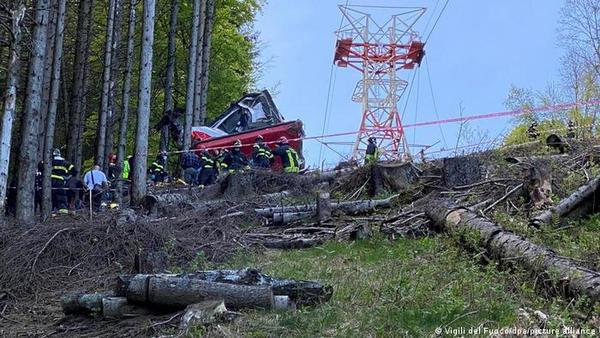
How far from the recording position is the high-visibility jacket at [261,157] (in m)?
19.2

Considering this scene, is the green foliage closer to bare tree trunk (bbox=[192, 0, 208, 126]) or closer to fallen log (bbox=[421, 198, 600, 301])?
bare tree trunk (bbox=[192, 0, 208, 126])

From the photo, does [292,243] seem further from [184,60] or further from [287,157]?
[184,60]

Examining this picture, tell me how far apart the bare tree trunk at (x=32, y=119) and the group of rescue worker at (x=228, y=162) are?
499cm

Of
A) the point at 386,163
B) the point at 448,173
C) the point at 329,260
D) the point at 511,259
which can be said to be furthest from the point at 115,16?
the point at 511,259

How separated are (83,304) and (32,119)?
897 cm

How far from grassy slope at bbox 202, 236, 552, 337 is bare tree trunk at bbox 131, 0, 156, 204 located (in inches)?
306

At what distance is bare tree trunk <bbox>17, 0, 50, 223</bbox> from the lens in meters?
14.4

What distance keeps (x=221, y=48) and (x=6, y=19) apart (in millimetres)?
18182

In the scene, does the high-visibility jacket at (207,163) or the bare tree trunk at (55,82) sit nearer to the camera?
the high-visibility jacket at (207,163)

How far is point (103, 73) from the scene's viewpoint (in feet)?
76.8

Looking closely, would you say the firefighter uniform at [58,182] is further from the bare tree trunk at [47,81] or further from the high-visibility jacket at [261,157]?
the high-visibility jacket at [261,157]

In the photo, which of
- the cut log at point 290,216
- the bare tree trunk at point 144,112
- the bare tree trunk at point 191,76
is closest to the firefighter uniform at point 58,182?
the bare tree trunk at point 144,112

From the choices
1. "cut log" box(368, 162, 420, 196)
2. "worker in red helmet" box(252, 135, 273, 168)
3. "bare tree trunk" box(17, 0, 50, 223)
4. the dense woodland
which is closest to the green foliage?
the dense woodland

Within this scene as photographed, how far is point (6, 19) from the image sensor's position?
1420 cm
